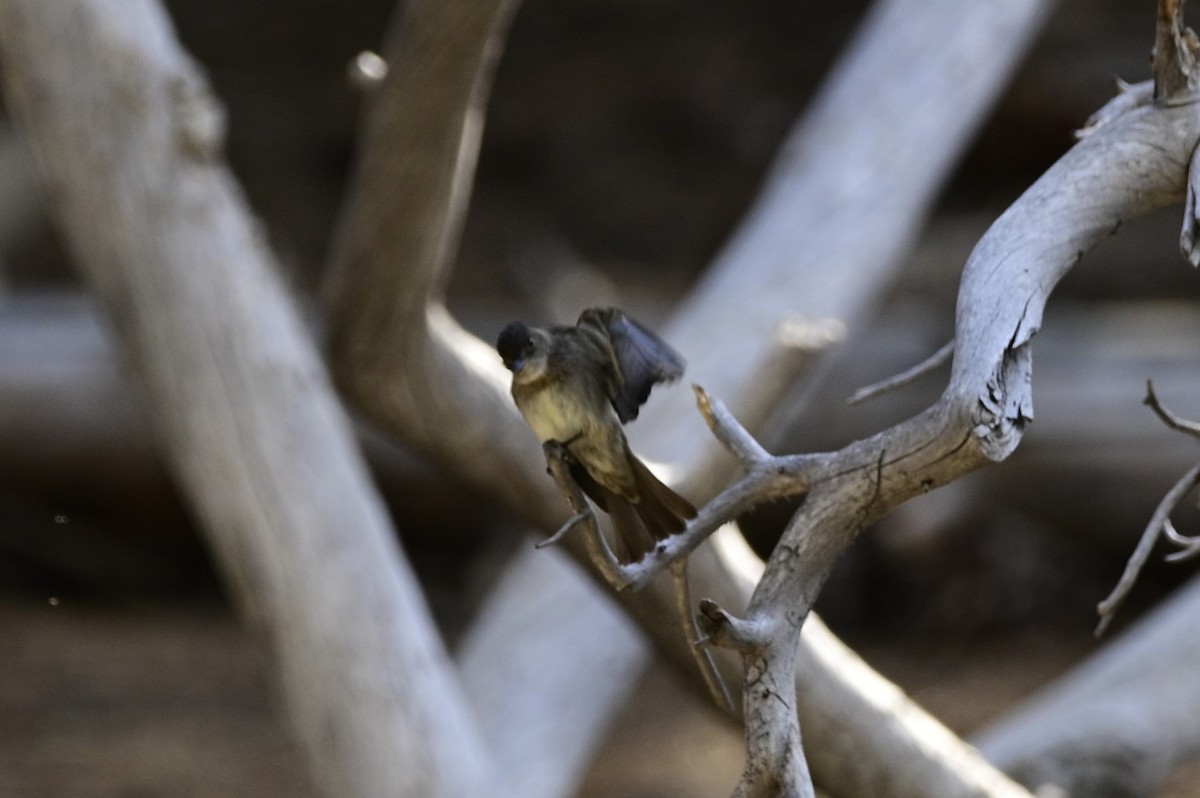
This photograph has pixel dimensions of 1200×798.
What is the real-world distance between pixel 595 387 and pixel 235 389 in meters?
1.25

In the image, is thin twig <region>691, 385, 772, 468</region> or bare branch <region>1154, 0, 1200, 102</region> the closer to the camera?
thin twig <region>691, 385, 772, 468</region>

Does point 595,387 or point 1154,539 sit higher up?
point 1154,539

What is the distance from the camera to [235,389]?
2895mm

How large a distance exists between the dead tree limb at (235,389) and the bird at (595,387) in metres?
0.94

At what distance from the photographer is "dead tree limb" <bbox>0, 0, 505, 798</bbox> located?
2727mm

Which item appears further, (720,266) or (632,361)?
(720,266)

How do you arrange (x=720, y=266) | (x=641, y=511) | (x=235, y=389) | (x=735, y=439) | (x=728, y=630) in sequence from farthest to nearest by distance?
1. (x=720, y=266)
2. (x=235, y=389)
3. (x=641, y=511)
4. (x=735, y=439)
5. (x=728, y=630)

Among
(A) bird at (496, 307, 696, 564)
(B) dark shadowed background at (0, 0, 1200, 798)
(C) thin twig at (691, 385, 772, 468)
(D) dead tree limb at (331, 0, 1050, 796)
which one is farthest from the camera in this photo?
(B) dark shadowed background at (0, 0, 1200, 798)

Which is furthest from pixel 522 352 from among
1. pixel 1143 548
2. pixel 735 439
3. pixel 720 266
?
pixel 720 266

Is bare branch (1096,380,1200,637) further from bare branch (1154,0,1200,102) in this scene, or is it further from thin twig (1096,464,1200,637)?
bare branch (1154,0,1200,102)

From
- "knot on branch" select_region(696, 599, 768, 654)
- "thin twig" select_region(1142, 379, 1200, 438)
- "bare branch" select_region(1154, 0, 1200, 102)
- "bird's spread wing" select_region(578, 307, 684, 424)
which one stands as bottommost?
"bird's spread wing" select_region(578, 307, 684, 424)

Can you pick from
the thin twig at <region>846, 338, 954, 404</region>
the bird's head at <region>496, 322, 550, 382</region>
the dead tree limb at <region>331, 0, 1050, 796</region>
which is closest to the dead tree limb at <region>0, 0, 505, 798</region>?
the dead tree limb at <region>331, 0, 1050, 796</region>

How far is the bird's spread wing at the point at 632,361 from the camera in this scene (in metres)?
1.71

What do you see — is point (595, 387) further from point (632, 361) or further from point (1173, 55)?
point (1173, 55)
